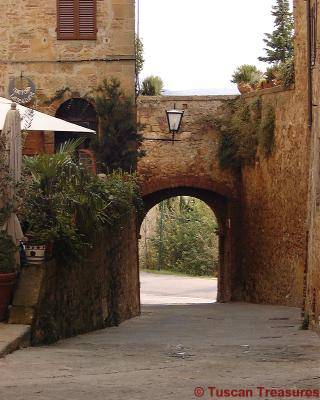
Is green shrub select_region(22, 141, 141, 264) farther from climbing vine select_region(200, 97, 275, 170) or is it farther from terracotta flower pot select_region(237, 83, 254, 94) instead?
terracotta flower pot select_region(237, 83, 254, 94)

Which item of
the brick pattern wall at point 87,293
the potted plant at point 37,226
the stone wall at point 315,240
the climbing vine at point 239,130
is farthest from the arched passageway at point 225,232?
the potted plant at point 37,226

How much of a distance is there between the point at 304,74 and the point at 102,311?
7.26 meters

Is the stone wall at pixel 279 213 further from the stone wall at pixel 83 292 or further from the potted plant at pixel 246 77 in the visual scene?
the stone wall at pixel 83 292

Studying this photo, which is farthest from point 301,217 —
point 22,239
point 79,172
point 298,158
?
point 22,239

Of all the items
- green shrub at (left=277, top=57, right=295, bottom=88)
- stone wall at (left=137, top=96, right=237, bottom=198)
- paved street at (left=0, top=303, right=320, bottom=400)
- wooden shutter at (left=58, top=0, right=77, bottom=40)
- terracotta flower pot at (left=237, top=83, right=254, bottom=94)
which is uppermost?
wooden shutter at (left=58, top=0, right=77, bottom=40)

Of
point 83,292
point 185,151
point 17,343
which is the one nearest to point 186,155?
point 185,151

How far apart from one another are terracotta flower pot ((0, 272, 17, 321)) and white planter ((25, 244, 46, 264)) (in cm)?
51

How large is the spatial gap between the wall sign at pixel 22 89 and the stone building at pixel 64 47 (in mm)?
31

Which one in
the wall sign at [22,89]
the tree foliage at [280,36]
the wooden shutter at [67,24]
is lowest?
the wall sign at [22,89]

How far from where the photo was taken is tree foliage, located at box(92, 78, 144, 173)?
19109 millimetres

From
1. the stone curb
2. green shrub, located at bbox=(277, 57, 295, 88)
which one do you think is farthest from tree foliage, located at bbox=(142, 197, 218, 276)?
the stone curb

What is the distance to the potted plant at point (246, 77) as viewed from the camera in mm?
23783

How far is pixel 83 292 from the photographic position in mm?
12422

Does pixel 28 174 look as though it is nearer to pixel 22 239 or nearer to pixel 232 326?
pixel 22 239
